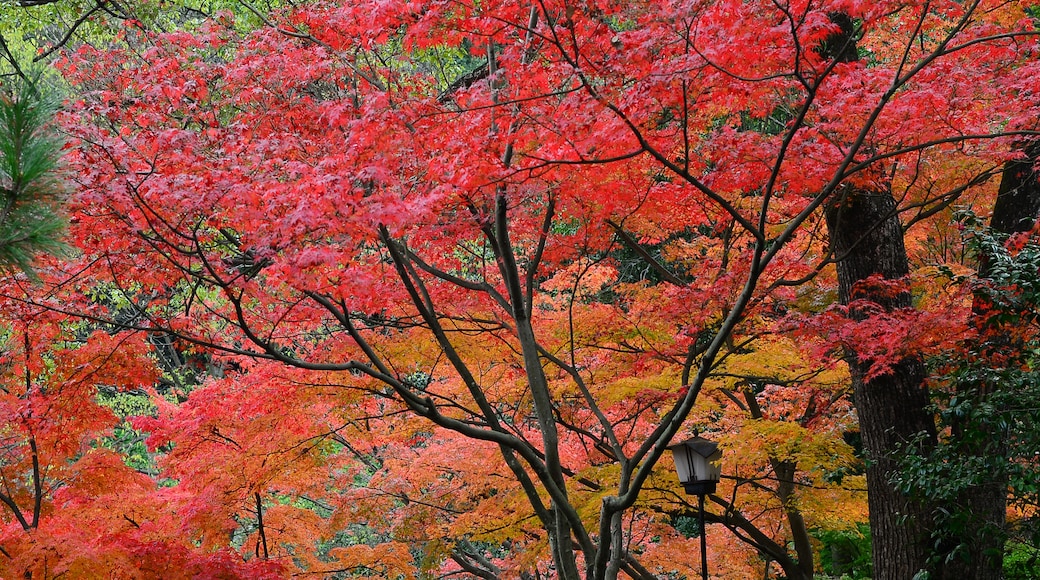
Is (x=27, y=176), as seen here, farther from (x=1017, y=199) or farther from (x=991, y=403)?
(x=1017, y=199)

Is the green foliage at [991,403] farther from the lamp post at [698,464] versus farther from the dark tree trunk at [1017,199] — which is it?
the lamp post at [698,464]

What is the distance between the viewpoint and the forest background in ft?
17.3

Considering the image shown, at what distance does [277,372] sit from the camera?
7.70m

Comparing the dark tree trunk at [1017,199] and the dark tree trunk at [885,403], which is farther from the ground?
the dark tree trunk at [1017,199]

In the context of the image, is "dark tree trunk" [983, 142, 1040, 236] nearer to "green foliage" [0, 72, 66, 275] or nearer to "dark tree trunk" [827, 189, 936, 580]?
"dark tree trunk" [827, 189, 936, 580]

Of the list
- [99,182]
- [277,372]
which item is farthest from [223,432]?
[99,182]

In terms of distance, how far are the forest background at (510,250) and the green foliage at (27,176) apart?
0.04 ft

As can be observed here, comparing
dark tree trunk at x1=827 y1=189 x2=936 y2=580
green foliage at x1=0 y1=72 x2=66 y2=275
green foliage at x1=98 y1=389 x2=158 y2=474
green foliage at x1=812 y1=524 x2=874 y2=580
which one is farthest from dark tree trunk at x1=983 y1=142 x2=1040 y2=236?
green foliage at x1=98 y1=389 x2=158 y2=474

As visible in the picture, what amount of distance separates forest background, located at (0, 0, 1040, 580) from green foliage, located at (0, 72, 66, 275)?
12 mm

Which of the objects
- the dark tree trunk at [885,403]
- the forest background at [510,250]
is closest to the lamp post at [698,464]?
the forest background at [510,250]

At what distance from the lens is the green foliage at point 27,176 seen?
3234 millimetres

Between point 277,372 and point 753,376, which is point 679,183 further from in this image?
point 277,372

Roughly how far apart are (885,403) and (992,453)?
47.4 inches

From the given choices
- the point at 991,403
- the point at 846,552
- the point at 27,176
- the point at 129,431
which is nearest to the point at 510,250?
the point at 991,403
